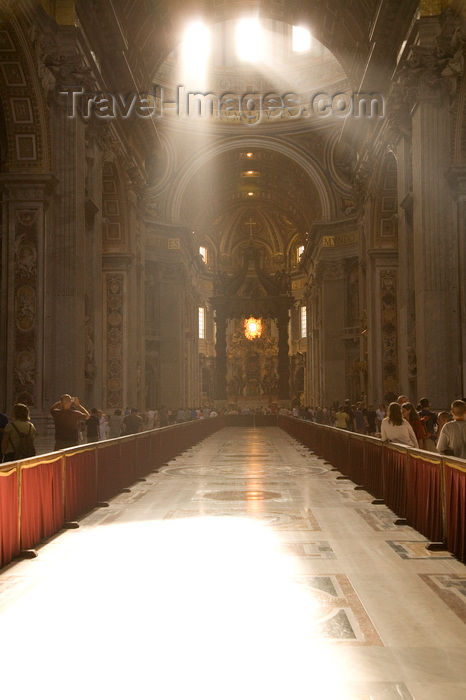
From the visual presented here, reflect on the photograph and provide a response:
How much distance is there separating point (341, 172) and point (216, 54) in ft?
28.8

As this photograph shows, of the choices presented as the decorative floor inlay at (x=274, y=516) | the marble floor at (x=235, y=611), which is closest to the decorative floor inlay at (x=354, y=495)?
the decorative floor inlay at (x=274, y=516)

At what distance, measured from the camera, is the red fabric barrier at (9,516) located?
5.79 metres

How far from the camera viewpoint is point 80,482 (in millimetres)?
8430

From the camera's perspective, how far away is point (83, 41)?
52.5 ft

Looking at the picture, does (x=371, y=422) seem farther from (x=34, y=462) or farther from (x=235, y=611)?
(x=235, y=611)

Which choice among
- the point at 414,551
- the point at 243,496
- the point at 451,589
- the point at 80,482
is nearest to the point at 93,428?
the point at 243,496

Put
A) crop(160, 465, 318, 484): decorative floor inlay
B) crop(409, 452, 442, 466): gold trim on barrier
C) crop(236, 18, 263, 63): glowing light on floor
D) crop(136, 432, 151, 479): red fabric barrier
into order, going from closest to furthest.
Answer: crop(409, 452, 442, 466): gold trim on barrier, crop(136, 432, 151, 479): red fabric barrier, crop(160, 465, 318, 484): decorative floor inlay, crop(236, 18, 263, 63): glowing light on floor

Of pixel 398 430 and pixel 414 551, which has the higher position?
pixel 398 430

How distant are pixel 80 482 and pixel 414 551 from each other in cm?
370

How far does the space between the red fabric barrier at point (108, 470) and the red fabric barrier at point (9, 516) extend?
317 cm

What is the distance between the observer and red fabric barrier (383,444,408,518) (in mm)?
8180

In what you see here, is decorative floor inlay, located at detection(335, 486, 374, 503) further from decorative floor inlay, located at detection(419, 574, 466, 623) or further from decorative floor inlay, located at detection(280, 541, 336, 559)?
decorative floor inlay, located at detection(419, 574, 466, 623)

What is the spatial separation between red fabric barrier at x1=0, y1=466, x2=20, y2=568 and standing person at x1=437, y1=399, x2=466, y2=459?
3836 mm

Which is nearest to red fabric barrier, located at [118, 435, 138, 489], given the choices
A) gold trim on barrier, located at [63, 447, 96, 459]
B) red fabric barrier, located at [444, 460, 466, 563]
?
gold trim on barrier, located at [63, 447, 96, 459]
